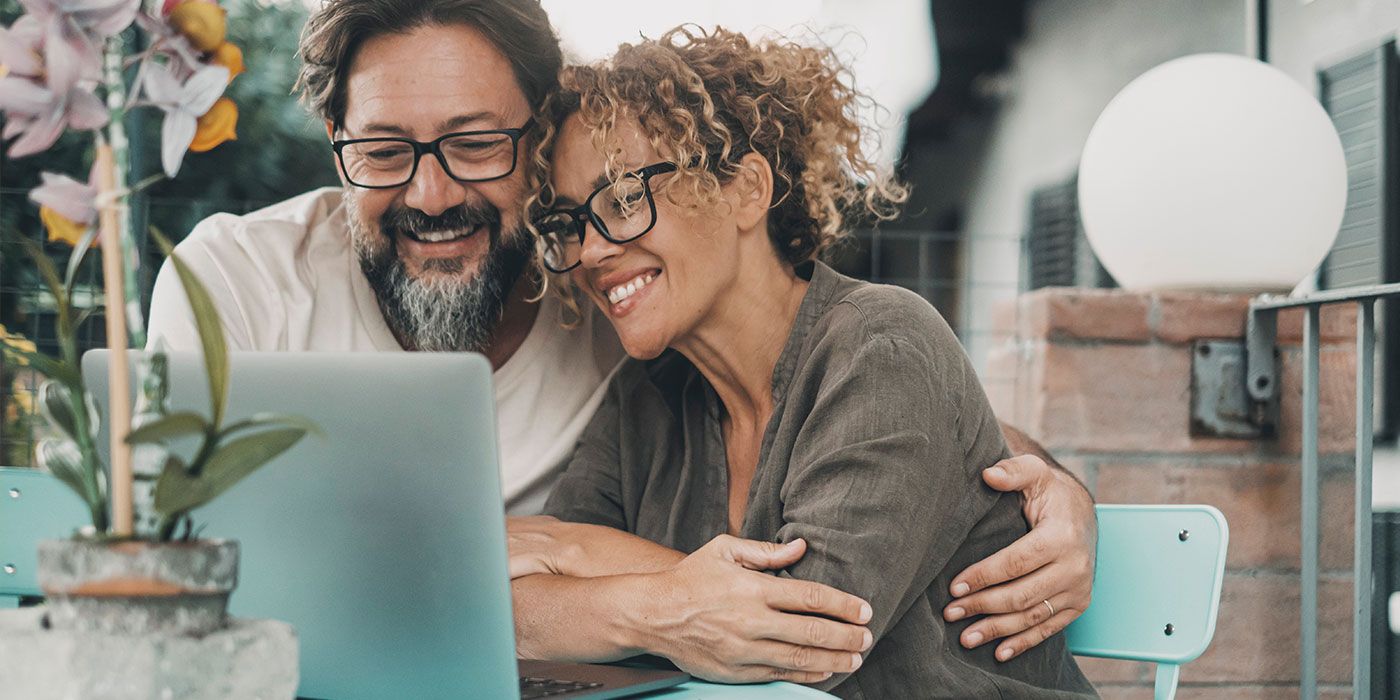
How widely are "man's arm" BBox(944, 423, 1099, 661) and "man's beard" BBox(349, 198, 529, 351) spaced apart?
867 millimetres

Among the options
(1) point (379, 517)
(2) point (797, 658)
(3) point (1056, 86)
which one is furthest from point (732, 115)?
(3) point (1056, 86)

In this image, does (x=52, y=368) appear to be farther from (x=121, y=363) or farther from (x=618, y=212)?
(x=618, y=212)

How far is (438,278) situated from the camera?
6.94ft

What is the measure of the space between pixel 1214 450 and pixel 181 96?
6.44 ft

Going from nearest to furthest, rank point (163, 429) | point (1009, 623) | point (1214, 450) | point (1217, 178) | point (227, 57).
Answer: point (163, 429) → point (227, 57) → point (1009, 623) → point (1217, 178) → point (1214, 450)

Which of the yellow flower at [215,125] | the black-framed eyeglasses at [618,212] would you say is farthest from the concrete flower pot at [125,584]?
the black-framed eyeglasses at [618,212]

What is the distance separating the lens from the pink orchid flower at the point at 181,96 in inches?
30.9

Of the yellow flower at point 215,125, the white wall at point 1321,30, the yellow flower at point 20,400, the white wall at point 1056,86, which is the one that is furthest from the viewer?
the white wall at point 1056,86

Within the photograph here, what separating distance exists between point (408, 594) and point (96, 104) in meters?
0.40

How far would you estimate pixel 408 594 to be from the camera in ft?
3.24

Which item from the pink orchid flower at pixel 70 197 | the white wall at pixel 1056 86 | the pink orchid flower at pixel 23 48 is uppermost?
the white wall at pixel 1056 86

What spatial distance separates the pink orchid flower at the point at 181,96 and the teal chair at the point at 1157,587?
1.25 metres

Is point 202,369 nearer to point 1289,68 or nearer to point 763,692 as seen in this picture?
point 763,692

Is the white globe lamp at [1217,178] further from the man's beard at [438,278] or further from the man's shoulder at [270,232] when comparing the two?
the man's shoulder at [270,232]
